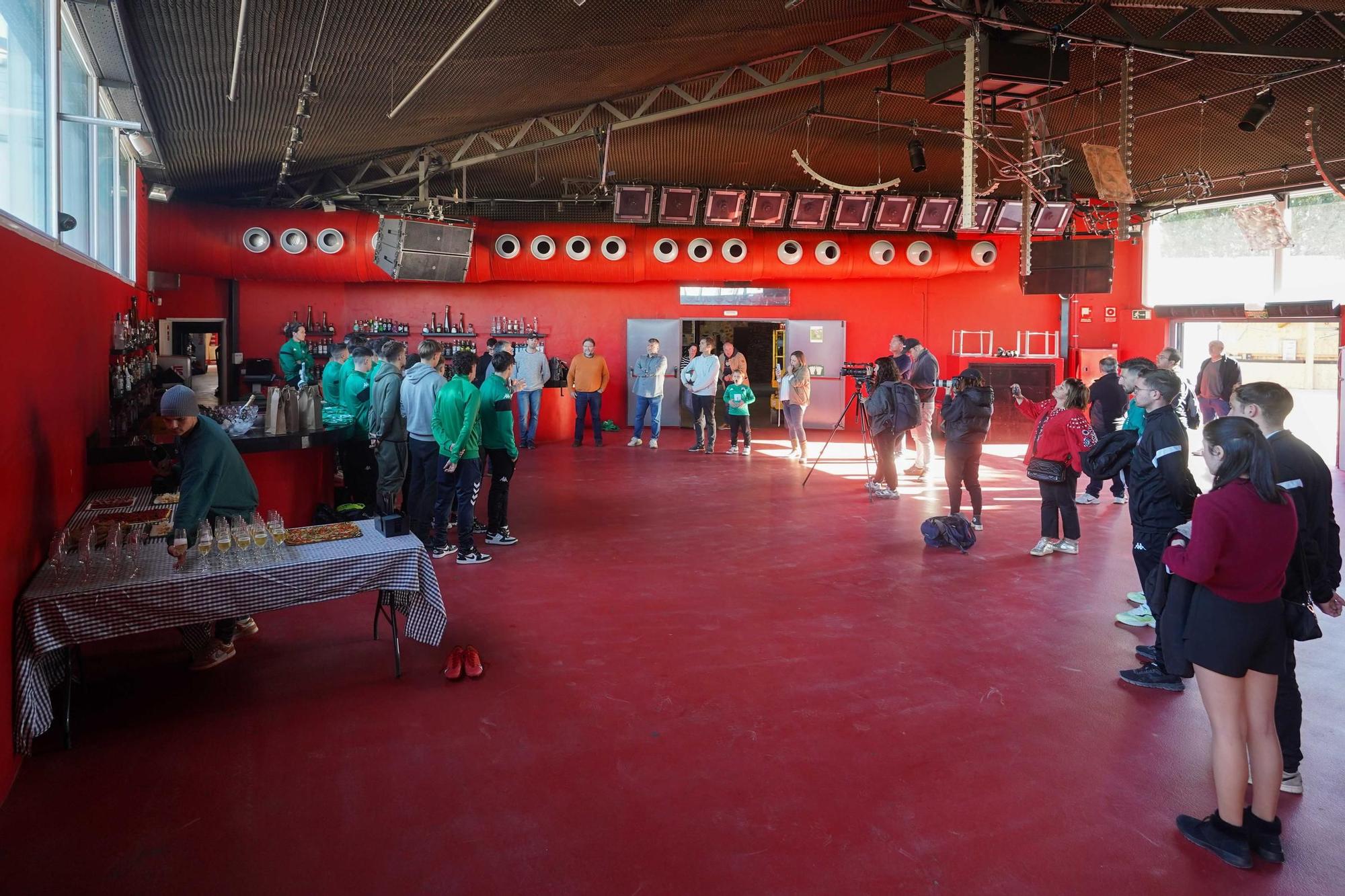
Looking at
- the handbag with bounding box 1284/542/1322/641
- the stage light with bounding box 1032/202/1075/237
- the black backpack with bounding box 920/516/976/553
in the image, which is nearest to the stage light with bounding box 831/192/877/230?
the stage light with bounding box 1032/202/1075/237

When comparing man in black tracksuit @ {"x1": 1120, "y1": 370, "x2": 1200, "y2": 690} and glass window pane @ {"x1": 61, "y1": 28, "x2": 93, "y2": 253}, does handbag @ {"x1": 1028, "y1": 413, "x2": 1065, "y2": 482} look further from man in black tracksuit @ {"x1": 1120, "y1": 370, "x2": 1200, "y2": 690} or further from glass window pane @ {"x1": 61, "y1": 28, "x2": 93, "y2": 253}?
glass window pane @ {"x1": 61, "y1": 28, "x2": 93, "y2": 253}

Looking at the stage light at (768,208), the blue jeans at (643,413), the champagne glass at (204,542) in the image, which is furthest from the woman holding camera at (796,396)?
the champagne glass at (204,542)

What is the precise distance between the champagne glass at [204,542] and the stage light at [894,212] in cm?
1113

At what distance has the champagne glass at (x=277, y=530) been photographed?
157 inches

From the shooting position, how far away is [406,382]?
6.34 m

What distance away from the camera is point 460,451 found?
5926 millimetres

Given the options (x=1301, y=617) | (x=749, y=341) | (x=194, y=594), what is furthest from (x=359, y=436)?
(x=749, y=341)

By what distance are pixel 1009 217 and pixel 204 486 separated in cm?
1238

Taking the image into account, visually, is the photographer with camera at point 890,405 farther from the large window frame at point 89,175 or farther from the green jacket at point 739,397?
the large window frame at point 89,175

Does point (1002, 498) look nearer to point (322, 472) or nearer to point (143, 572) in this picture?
point (322, 472)

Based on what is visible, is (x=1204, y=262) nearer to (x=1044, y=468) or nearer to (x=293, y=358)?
(x=1044, y=468)

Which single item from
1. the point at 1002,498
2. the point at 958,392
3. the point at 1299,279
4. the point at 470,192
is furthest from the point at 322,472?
the point at 1299,279

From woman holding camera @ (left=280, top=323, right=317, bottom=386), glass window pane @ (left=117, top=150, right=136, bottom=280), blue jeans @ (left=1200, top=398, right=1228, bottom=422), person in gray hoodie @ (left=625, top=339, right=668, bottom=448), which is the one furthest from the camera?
person in gray hoodie @ (left=625, top=339, right=668, bottom=448)

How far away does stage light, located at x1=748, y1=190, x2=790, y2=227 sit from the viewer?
12.5 metres
